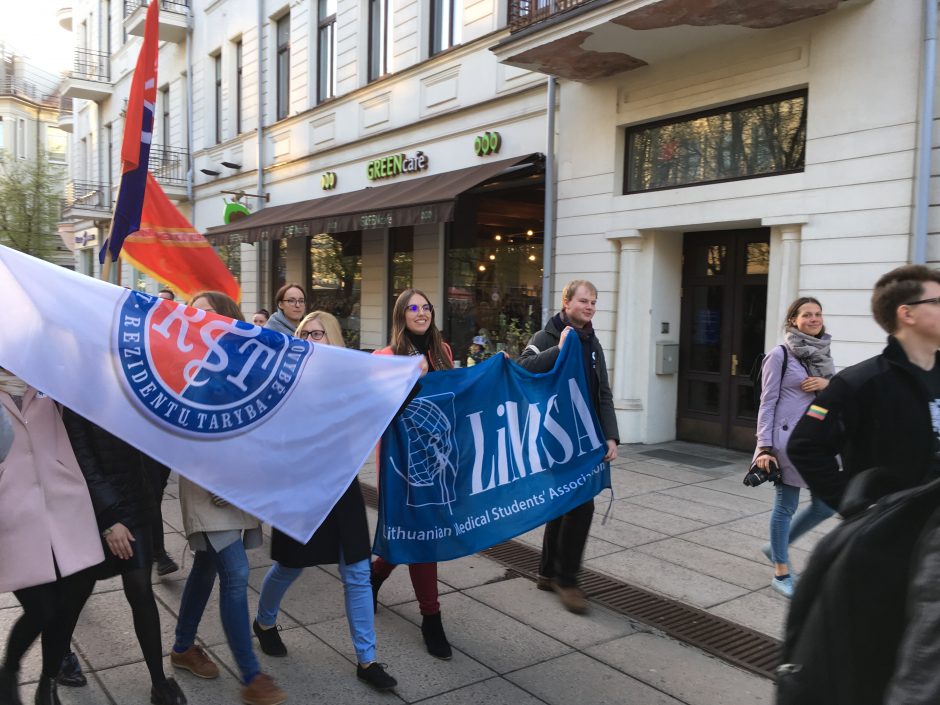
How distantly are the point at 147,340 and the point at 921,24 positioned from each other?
7.09 meters

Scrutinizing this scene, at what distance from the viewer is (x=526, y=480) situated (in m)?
4.15

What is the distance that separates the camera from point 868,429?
2.65m

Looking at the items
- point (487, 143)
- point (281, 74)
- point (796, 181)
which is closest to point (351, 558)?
point (796, 181)

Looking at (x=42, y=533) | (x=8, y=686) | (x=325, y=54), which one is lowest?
(x=8, y=686)

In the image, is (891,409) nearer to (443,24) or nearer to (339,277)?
(443,24)

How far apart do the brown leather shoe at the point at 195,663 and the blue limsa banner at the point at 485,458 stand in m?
0.92

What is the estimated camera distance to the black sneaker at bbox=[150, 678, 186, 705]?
10.2ft

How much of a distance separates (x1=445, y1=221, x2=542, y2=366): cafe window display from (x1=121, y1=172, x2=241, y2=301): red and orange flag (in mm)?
4623

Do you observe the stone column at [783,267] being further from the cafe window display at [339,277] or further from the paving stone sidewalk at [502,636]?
the cafe window display at [339,277]

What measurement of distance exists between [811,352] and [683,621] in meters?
1.84

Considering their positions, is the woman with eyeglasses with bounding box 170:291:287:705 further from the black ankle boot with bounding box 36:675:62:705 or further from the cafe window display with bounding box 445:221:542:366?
the cafe window display with bounding box 445:221:542:366

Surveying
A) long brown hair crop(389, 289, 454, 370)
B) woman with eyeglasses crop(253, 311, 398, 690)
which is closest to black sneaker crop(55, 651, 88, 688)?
woman with eyeglasses crop(253, 311, 398, 690)

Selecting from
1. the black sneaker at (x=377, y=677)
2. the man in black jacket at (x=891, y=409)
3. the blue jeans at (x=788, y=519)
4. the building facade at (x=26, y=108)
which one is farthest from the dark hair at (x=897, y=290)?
the building facade at (x=26, y=108)

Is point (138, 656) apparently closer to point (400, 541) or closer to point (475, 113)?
point (400, 541)
